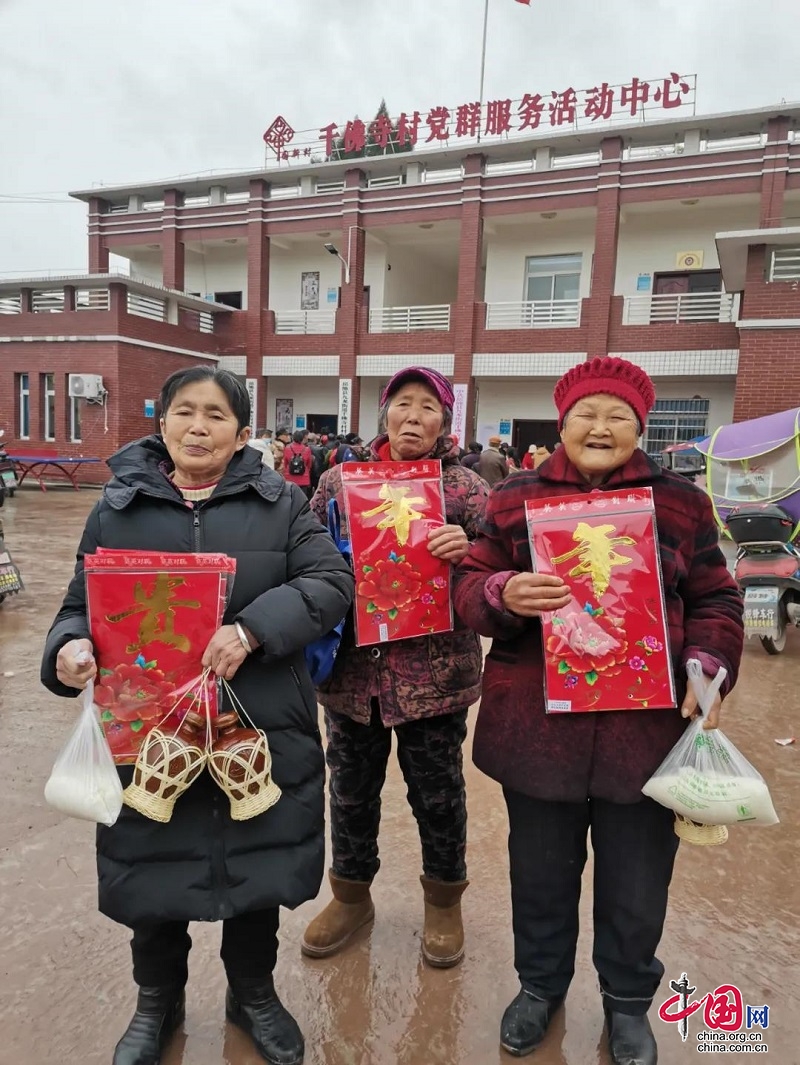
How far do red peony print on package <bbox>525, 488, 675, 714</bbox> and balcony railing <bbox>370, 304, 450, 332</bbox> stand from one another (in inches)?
657

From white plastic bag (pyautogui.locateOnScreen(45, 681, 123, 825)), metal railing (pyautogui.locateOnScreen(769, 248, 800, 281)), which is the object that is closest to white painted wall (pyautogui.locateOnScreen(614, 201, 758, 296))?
metal railing (pyautogui.locateOnScreen(769, 248, 800, 281))

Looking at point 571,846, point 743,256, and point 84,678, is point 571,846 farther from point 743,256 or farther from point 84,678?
point 743,256

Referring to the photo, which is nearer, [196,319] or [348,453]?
[348,453]

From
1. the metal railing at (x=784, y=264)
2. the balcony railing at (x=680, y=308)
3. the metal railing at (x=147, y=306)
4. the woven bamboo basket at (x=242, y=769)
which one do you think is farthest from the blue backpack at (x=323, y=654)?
the metal railing at (x=147, y=306)

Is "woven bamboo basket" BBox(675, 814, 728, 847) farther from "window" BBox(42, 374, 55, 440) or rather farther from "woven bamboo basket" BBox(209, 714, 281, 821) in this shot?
"window" BBox(42, 374, 55, 440)

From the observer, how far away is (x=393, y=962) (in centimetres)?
198

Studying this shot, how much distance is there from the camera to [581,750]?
62.7 inches

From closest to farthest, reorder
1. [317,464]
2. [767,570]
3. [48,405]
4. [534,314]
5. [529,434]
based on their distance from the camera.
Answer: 1. [767,570]
2. [317,464]
3. [534,314]
4. [529,434]
5. [48,405]

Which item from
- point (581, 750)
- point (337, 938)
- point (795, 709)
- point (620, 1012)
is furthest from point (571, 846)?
point (795, 709)

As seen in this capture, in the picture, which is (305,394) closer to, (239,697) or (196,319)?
(196,319)

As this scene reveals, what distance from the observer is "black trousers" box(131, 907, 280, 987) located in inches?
63.0

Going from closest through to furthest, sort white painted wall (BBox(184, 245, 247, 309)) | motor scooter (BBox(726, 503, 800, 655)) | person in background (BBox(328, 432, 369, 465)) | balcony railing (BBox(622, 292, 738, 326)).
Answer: person in background (BBox(328, 432, 369, 465)) → motor scooter (BBox(726, 503, 800, 655)) → balcony railing (BBox(622, 292, 738, 326)) → white painted wall (BBox(184, 245, 247, 309))

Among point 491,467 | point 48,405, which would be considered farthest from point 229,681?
point 48,405

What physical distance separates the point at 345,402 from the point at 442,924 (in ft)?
55.5
